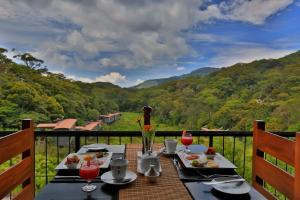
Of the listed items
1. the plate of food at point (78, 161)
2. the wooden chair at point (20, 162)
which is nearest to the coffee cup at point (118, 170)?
the plate of food at point (78, 161)

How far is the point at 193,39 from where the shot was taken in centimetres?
777

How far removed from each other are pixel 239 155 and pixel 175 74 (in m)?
2.56

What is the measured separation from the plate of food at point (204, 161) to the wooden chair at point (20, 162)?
1.00m

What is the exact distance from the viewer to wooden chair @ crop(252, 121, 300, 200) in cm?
146

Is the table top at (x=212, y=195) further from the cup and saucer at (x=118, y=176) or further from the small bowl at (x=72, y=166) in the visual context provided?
the small bowl at (x=72, y=166)

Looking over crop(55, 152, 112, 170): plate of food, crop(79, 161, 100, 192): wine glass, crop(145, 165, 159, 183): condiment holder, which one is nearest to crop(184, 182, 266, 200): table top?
crop(145, 165, 159, 183): condiment holder

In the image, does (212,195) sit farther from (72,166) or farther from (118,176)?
(72,166)

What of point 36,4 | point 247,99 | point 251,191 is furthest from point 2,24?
point 251,191

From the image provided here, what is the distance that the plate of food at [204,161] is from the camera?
1.72m

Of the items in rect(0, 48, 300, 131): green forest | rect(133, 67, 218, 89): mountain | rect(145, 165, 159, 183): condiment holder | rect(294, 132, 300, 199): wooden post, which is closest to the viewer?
rect(294, 132, 300, 199): wooden post

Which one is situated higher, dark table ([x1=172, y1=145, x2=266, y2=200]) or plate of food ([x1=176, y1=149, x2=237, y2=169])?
plate of food ([x1=176, y1=149, x2=237, y2=169])

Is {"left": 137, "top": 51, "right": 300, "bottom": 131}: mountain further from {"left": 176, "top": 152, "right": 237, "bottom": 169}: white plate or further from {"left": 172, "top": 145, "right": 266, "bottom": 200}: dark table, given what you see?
{"left": 172, "top": 145, "right": 266, "bottom": 200}: dark table

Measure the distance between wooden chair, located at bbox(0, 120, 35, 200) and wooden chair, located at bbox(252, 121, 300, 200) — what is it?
4.90ft

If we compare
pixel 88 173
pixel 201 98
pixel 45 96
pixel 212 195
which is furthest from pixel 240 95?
pixel 88 173
